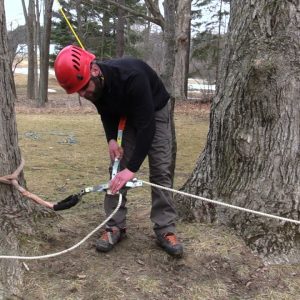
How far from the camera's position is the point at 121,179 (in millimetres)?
3189

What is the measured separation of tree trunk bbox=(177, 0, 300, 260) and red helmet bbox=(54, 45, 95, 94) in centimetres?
129

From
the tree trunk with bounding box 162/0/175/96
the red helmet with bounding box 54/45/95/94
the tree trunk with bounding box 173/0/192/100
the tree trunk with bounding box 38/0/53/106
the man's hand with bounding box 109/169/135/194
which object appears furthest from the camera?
the tree trunk with bounding box 38/0/53/106

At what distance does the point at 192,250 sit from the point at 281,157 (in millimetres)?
992

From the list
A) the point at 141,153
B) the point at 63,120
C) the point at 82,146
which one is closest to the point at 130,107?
the point at 141,153

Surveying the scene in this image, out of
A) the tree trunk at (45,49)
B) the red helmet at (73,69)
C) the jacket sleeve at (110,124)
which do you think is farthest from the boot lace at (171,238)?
the tree trunk at (45,49)

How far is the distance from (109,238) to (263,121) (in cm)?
149

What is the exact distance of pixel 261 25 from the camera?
11.7 feet

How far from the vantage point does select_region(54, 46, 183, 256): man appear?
119 inches

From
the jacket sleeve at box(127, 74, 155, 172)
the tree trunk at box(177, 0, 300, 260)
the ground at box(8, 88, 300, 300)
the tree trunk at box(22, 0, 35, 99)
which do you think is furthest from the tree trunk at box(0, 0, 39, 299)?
the tree trunk at box(22, 0, 35, 99)

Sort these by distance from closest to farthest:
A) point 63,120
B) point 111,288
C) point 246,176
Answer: point 111,288 → point 246,176 → point 63,120

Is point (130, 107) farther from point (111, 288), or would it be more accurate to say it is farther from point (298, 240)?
point (298, 240)

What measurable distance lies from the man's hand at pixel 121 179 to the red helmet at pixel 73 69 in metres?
0.64

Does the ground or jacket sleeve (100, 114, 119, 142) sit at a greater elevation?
jacket sleeve (100, 114, 119, 142)

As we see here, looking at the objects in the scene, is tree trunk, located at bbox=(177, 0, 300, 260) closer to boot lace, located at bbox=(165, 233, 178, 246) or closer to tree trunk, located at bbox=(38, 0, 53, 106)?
boot lace, located at bbox=(165, 233, 178, 246)
